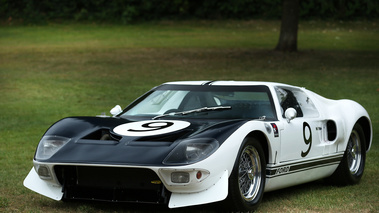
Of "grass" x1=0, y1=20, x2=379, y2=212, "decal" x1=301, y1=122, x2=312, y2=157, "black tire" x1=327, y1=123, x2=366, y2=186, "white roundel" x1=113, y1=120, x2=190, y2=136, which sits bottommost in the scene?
"grass" x1=0, y1=20, x2=379, y2=212

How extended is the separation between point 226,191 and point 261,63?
19785mm

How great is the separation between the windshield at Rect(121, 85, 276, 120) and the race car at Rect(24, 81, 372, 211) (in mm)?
10

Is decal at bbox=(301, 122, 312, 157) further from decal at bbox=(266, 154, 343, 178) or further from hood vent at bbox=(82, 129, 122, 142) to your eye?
hood vent at bbox=(82, 129, 122, 142)

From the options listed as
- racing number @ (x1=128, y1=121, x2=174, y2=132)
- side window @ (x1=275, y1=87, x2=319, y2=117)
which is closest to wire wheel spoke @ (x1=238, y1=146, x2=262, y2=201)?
racing number @ (x1=128, y1=121, x2=174, y2=132)

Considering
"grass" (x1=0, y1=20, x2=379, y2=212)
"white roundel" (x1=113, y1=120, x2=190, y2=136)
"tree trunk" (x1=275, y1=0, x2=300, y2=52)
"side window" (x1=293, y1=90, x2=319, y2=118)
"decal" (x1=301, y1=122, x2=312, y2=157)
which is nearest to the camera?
"white roundel" (x1=113, y1=120, x2=190, y2=136)

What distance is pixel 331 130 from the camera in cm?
778

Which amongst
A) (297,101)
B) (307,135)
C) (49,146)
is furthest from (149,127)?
(297,101)

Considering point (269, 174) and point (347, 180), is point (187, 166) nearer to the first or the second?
point (269, 174)

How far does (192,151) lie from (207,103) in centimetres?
158

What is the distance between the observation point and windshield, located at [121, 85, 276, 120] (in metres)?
7.00

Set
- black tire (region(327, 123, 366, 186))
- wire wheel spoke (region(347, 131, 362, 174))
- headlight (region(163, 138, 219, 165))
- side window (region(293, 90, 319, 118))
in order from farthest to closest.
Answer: wire wheel spoke (region(347, 131, 362, 174)) < black tire (region(327, 123, 366, 186)) < side window (region(293, 90, 319, 118)) < headlight (region(163, 138, 219, 165))

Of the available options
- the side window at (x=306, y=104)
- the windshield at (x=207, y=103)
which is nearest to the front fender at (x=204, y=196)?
the windshield at (x=207, y=103)

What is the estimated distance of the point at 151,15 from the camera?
46.5 meters

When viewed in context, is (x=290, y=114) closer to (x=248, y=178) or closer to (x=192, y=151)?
(x=248, y=178)
